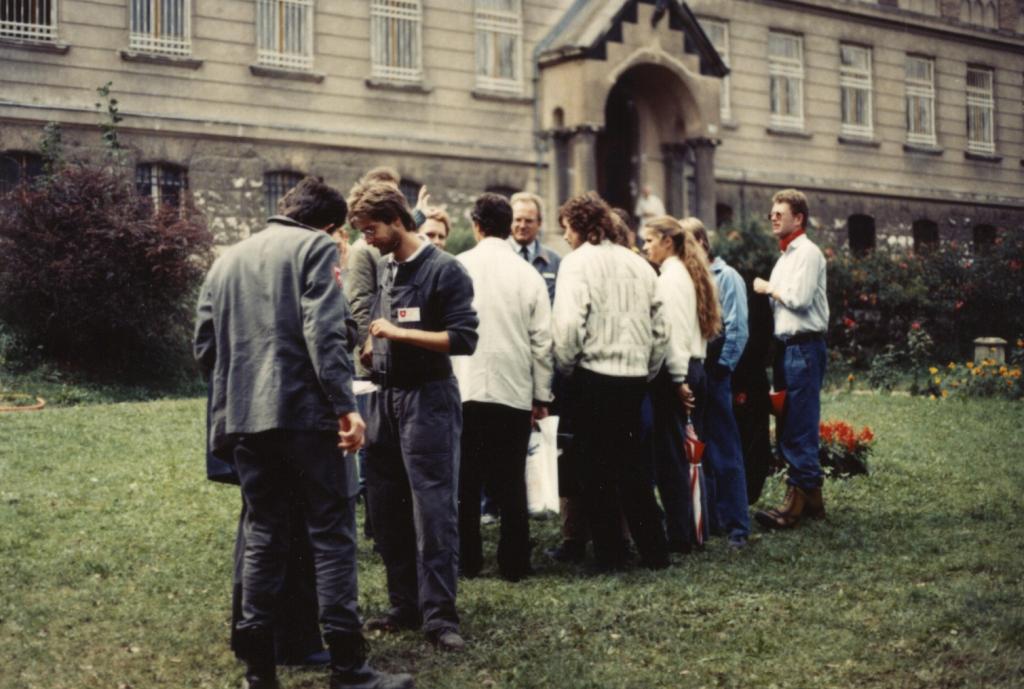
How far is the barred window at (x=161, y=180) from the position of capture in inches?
764

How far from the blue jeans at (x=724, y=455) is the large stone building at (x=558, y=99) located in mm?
8211

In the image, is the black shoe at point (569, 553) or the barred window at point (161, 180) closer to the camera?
the black shoe at point (569, 553)

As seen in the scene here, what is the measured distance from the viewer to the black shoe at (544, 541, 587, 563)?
823 cm

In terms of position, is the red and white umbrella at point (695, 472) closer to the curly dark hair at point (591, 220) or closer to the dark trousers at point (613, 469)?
the dark trousers at point (613, 469)

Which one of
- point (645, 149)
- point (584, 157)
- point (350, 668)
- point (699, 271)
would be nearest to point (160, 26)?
point (584, 157)

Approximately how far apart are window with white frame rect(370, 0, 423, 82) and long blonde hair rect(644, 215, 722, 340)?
14.1m

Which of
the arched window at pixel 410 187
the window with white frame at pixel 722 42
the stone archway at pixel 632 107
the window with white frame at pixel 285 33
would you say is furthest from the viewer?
the window with white frame at pixel 722 42

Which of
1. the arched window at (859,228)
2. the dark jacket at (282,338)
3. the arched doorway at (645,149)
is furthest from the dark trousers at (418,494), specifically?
the arched window at (859,228)

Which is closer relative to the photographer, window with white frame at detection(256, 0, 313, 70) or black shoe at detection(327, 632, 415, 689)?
black shoe at detection(327, 632, 415, 689)

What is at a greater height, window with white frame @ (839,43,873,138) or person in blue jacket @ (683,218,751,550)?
window with white frame @ (839,43,873,138)

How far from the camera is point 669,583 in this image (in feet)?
24.5

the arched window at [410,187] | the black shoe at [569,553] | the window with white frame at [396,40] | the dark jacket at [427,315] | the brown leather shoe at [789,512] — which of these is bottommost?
the black shoe at [569,553]

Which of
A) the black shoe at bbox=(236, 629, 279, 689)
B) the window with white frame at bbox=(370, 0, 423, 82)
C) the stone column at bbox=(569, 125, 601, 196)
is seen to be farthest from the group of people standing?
the stone column at bbox=(569, 125, 601, 196)

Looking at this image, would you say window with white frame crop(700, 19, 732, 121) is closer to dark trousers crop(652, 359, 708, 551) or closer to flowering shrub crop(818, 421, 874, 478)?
flowering shrub crop(818, 421, 874, 478)
